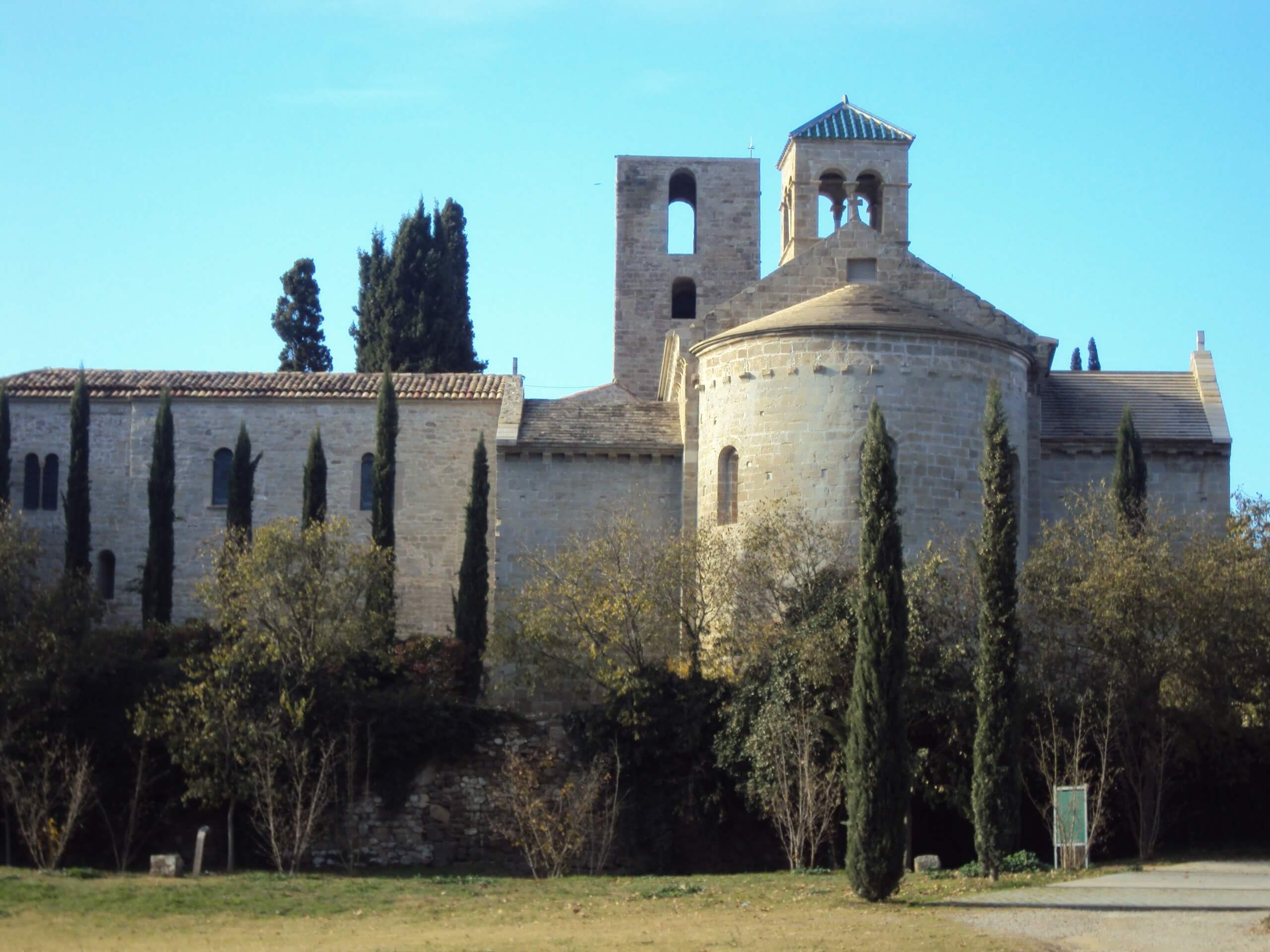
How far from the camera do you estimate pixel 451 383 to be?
3703 cm

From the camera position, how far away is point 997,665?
21.1m

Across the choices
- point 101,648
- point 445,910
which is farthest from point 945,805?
point 101,648

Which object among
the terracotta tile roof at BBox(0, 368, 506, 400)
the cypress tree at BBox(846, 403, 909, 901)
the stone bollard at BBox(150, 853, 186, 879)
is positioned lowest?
the stone bollard at BBox(150, 853, 186, 879)

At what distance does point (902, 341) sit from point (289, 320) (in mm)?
30428

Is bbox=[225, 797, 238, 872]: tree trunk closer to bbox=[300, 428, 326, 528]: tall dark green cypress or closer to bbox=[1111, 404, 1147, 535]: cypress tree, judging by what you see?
bbox=[300, 428, 326, 528]: tall dark green cypress

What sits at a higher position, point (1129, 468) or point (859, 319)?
point (859, 319)

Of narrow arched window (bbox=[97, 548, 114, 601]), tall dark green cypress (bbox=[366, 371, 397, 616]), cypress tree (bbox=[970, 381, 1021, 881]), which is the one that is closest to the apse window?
tall dark green cypress (bbox=[366, 371, 397, 616])

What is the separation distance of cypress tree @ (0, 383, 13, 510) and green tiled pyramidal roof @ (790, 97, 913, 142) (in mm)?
18620

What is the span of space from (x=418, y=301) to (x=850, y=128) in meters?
17.9

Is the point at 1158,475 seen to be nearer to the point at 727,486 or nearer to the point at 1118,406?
the point at 1118,406

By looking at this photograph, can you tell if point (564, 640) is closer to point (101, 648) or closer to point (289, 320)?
point (101, 648)

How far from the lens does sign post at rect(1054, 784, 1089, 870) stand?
69.8 feet

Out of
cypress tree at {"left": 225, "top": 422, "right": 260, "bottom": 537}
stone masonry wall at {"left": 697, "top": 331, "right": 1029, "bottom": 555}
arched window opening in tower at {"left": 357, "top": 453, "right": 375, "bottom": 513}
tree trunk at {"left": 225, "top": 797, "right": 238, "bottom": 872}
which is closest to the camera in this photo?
tree trunk at {"left": 225, "top": 797, "right": 238, "bottom": 872}

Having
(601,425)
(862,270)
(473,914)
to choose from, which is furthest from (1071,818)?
(601,425)
